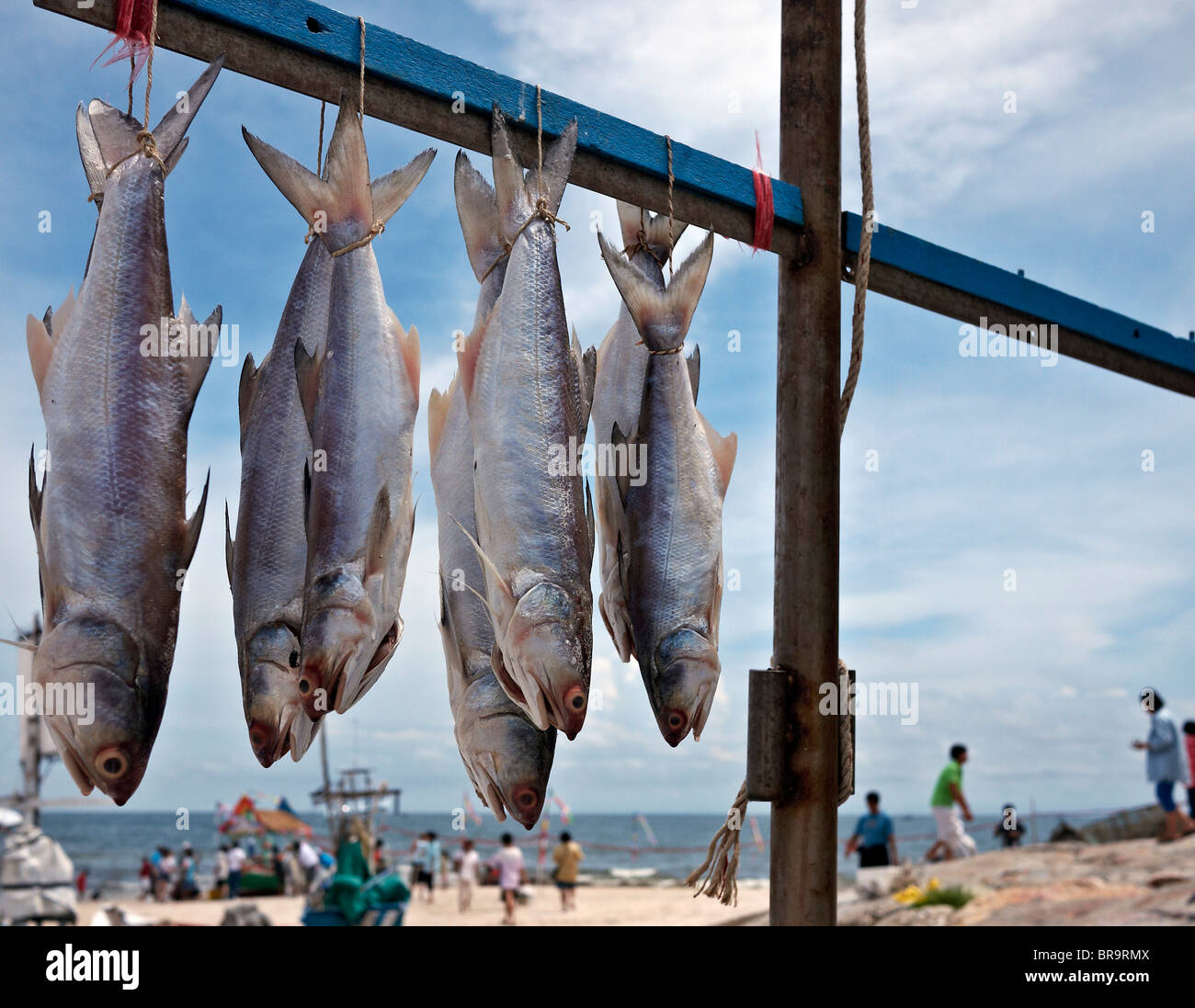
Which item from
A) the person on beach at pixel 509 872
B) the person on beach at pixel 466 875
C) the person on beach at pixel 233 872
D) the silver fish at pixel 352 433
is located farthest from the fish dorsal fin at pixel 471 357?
the person on beach at pixel 233 872

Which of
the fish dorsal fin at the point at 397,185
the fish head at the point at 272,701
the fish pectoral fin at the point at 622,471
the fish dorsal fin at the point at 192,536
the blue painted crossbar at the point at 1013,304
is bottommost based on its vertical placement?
the fish head at the point at 272,701

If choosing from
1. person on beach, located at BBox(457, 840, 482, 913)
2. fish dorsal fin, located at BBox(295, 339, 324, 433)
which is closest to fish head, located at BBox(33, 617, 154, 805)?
fish dorsal fin, located at BBox(295, 339, 324, 433)

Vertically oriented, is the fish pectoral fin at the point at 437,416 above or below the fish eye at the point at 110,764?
above

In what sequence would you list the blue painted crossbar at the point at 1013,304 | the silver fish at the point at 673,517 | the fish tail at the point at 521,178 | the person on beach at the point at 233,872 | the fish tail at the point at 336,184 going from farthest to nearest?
the person on beach at the point at 233,872, the blue painted crossbar at the point at 1013,304, the silver fish at the point at 673,517, the fish tail at the point at 521,178, the fish tail at the point at 336,184

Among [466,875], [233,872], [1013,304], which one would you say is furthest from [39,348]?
[233,872]

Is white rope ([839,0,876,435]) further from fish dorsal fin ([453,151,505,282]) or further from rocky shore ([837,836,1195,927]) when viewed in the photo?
rocky shore ([837,836,1195,927])

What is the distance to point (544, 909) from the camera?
26844 mm

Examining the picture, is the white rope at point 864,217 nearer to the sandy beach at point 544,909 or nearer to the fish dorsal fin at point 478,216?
the fish dorsal fin at point 478,216

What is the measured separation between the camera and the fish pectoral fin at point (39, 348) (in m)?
2.07

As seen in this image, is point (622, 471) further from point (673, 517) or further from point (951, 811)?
point (951, 811)

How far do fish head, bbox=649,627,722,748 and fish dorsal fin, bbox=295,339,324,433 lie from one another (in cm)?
106

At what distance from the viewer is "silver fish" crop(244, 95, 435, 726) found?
2.11 metres

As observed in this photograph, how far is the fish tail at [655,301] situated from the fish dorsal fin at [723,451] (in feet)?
0.79

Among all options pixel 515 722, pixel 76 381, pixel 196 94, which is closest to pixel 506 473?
pixel 515 722
